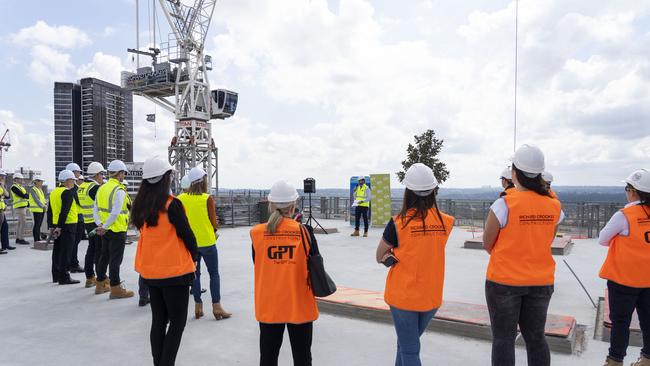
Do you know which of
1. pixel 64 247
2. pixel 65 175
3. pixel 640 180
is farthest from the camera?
pixel 65 175

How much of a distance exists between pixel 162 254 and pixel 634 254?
133 inches

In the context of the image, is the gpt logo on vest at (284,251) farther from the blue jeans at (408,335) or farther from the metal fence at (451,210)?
the metal fence at (451,210)

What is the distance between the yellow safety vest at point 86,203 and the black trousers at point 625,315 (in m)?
A: 7.04

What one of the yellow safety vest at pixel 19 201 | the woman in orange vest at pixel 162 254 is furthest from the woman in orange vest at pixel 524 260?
the yellow safety vest at pixel 19 201

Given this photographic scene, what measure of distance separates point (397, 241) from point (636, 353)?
274 cm

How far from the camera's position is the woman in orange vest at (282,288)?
2477 millimetres

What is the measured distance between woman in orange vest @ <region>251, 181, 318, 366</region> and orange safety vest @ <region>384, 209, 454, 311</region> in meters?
0.54

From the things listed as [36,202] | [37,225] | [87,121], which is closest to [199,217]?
[36,202]

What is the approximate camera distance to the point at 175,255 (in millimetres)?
3039

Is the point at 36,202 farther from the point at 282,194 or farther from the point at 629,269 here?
the point at 629,269

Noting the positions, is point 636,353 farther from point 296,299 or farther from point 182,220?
point 182,220

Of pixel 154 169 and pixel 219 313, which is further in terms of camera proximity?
pixel 219 313

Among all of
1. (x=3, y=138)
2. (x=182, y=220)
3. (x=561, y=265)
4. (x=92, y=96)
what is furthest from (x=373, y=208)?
(x=3, y=138)

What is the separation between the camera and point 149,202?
119 inches
